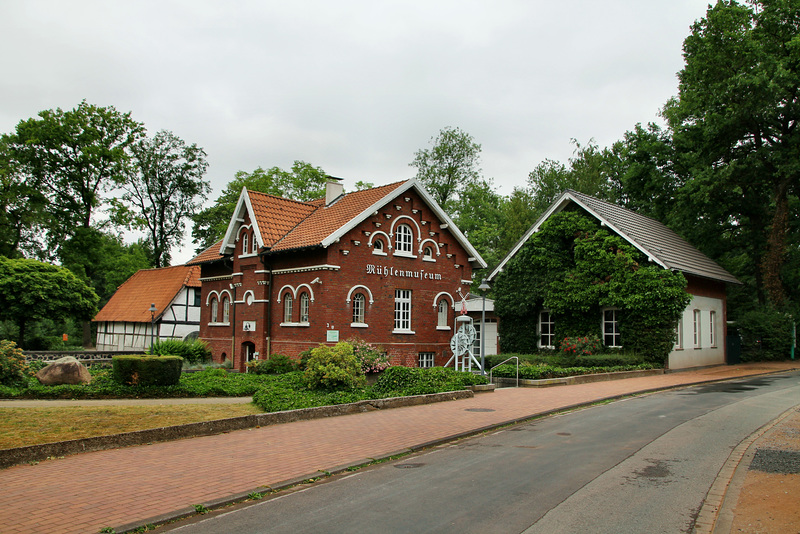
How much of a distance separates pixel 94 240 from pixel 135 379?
86.5 ft

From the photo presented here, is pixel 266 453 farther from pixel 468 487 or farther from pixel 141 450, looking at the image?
pixel 468 487

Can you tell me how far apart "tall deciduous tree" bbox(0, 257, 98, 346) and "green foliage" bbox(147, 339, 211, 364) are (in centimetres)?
809

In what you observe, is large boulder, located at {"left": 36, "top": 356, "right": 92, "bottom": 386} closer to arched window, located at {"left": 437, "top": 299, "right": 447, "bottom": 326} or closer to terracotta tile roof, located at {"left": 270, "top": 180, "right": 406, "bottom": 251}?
terracotta tile roof, located at {"left": 270, "top": 180, "right": 406, "bottom": 251}

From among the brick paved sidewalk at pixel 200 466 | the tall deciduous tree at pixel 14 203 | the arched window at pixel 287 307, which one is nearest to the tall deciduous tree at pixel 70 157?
the tall deciduous tree at pixel 14 203

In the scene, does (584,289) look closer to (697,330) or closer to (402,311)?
(697,330)

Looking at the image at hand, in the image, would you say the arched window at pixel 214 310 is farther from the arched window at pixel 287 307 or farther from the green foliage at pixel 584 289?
the green foliage at pixel 584 289

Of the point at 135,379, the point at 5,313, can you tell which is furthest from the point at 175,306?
the point at 135,379

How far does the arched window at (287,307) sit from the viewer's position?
84.6ft

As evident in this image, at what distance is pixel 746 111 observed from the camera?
98.5 feet

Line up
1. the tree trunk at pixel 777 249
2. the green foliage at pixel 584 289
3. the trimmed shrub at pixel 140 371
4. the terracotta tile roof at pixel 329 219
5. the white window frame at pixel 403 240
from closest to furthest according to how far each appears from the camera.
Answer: the trimmed shrub at pixel 140 371 → the green foliage at pixel 584 289 → the terracotta tile roof at pixel 329 219 → the white window frame at pixel 403 240 → the tree trunk at pixel 777 249

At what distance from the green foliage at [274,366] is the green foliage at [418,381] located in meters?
7.94

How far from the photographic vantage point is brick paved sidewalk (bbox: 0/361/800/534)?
6512mm

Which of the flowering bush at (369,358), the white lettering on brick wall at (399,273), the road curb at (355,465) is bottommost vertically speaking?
the road curb at (355,465)

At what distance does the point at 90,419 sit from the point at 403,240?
1752cm
